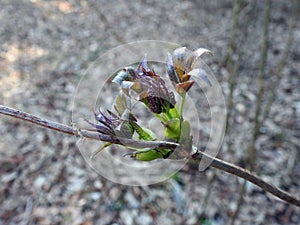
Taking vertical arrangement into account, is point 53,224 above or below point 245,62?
below

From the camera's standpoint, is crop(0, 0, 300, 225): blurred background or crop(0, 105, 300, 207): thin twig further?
crop(0, 0, 300, 225): blurred background

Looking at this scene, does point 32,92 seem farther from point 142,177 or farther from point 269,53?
point 269,53

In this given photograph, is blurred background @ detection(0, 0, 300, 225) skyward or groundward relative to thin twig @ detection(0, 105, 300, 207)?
groundward

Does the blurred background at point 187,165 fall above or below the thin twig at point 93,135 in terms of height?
below

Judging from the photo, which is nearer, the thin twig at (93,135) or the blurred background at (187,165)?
the thin twig at (93,135)

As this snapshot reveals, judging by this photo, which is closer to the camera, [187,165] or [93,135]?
[93,135]

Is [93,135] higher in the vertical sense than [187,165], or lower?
higher

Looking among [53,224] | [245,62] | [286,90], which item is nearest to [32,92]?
[53,224]

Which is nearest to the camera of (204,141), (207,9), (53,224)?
(53,224)
